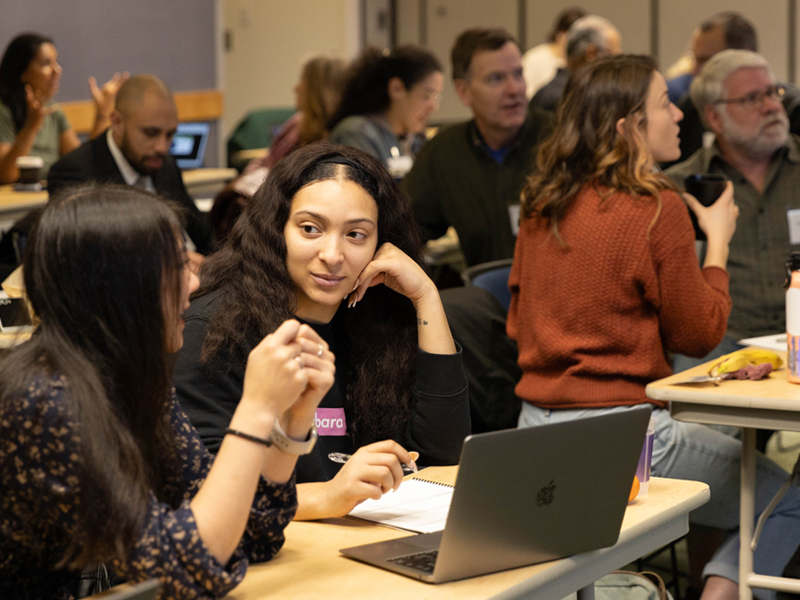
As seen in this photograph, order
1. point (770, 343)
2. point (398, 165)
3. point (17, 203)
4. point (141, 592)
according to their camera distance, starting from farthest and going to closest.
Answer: point (398, 165) → point (17, 203) → point (770, 343) → point (141, 592)

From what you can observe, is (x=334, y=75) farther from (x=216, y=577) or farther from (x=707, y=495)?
(x=216, y=577)

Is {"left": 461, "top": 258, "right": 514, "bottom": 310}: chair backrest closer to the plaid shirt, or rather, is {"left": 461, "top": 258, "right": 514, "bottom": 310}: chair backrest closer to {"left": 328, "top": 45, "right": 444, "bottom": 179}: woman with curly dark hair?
the plaid shirt

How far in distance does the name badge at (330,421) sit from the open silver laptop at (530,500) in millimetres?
460

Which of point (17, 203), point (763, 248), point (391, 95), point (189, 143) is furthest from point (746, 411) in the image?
point (189, 143)

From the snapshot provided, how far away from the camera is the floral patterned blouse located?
1.02m

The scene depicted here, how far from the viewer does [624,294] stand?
226 cm

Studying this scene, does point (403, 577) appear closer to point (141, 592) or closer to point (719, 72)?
point (141, 592)

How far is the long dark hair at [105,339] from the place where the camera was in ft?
3.36

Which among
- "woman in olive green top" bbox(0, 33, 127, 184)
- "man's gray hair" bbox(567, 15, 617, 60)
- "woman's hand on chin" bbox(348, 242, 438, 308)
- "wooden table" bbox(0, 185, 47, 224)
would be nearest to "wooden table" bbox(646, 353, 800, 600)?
"woman's hand on chin" bbox(348, 242, 438, 308)

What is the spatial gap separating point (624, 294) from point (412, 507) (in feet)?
3.25

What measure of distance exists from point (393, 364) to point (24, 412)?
872 mm

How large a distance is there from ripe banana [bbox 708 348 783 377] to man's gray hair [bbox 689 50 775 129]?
1256 millimetres

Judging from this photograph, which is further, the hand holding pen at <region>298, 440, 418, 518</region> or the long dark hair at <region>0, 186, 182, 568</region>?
the hand holding pen at <region>298, 440, 418, 518</region>

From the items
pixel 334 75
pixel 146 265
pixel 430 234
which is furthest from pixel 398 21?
pixel 146 265
